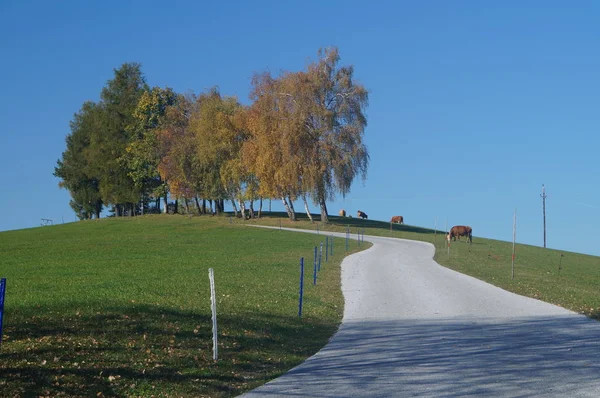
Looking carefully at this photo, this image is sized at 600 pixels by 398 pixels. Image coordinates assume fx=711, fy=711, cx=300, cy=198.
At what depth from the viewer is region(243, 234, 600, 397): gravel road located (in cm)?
1009

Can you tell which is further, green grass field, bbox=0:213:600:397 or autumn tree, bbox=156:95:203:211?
autumn tree, bbox=156:95:203:211

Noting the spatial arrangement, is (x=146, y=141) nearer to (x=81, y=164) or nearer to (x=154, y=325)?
(x=81, y=164)

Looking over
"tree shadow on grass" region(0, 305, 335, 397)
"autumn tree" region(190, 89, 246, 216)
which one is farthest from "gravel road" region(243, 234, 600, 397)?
"autumn tree" region(190, 89, 246, 216)

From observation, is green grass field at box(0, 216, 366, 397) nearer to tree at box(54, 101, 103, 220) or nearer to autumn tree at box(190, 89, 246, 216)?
autumn tree at box(190, 89, 246, 216)

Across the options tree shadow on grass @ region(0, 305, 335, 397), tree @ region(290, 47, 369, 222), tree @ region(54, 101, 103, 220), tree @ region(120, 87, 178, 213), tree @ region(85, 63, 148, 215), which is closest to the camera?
tree shadow on grass @ region(0, 305, 335, 397)

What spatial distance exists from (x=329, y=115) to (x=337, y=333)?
48918mm

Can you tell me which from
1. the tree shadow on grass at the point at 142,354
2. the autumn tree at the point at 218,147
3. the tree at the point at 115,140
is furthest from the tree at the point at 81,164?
the tree shadow on grass at the point at 142,354

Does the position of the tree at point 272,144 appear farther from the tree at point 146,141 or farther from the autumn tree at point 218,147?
the tree at point 146,141

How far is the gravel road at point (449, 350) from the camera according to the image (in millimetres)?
10094

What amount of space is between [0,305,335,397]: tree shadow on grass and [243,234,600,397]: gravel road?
2.79 ft

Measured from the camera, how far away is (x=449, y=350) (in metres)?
13.2

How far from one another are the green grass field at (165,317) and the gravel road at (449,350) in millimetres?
729

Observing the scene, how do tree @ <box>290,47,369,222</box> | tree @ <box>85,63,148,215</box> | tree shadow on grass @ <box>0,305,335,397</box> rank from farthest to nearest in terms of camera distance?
tree @ <box>85,63,148,215</box>, tree @ <box>290,47,369,222</box>, tree shadow on grass @ <box>0,305,335,397</box>

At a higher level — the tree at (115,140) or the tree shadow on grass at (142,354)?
the tree at (115,140)
